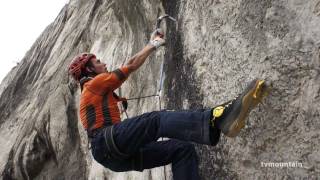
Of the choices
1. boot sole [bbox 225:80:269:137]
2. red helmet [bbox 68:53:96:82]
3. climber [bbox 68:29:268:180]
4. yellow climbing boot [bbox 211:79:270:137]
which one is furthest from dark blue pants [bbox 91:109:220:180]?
red helmet [bbox 68:53:96:82]

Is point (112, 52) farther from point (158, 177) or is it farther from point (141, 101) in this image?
point (158, 177)

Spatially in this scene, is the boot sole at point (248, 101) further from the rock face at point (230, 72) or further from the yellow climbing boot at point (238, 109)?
the rock face at point (230, 72)

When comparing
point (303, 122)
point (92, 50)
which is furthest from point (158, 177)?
point (92, 50)

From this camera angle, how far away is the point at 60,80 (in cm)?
1205

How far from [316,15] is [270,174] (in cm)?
160

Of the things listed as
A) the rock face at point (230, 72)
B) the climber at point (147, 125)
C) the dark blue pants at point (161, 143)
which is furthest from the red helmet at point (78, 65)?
A: the rock face at point (230, 72)

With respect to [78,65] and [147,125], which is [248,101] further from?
[78,65]

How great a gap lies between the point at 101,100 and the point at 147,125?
0.87 meters

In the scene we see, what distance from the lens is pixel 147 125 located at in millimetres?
5398

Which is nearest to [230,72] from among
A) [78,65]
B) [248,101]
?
[248,101]

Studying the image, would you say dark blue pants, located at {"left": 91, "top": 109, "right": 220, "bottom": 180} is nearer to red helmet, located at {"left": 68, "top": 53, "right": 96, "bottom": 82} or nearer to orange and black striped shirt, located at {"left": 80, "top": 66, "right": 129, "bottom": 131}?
orange and black striped shirt, located at {"left": 80, "top": 66, "right": 129, "bottom": 131}

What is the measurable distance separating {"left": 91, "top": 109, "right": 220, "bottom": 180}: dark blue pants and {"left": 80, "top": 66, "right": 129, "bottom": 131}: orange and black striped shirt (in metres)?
0.27

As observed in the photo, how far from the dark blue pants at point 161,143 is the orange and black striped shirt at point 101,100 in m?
0.27

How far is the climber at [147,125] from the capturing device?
5012 millimetres
